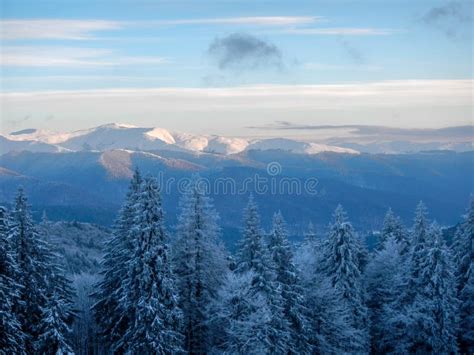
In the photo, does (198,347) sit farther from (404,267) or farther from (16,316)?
(404,267)

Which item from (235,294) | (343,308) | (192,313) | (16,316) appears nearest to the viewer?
(16,316)

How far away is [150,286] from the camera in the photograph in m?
48.4

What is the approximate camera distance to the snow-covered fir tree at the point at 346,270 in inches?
2338

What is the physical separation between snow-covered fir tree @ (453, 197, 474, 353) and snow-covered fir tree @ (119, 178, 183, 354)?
95.0 feet

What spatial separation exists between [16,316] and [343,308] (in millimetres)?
25487

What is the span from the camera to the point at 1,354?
132ft

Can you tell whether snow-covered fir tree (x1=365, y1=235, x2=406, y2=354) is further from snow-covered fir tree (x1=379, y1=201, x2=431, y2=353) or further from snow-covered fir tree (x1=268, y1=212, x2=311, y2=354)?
snow-covered fir tree (x1=268, y1=212, x2=311, y2=354)

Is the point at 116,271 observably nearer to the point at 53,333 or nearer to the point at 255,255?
the point at 53,333

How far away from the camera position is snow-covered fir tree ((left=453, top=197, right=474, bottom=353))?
64.3 m

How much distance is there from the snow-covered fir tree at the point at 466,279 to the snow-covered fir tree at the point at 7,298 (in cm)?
3928

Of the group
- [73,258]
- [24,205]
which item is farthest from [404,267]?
[73,258]

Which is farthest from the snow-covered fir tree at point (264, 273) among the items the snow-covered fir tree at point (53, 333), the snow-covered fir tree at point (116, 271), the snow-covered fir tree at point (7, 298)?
the snow-covered fir tree at point (7, 298)

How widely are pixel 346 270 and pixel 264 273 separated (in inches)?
453

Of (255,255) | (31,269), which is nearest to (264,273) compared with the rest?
(255,255)
